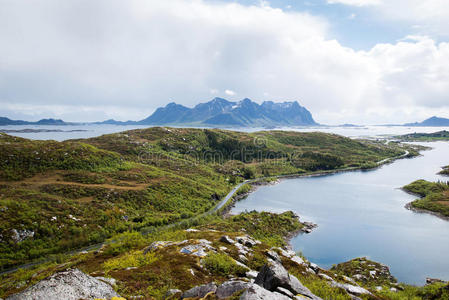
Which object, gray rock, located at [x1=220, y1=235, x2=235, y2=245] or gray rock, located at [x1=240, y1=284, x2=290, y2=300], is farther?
gray rock, located at [x1=220, y1=235, x2=235, y2=245]

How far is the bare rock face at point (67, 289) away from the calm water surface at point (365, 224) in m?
48.8

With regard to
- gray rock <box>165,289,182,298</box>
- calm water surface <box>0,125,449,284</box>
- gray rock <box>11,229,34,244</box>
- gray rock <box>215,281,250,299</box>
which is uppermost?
gray rock <box>215,281,250,299</box>

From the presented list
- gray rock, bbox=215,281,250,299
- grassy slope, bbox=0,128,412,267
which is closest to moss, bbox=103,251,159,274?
gray rock, bbox=215,281,250,299

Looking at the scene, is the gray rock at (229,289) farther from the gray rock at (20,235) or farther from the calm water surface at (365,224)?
the gray rock at (20,235)

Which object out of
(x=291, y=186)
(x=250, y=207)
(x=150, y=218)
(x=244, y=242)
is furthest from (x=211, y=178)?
(x=244, y=242)

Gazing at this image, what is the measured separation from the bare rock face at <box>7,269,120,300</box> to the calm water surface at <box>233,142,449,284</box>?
48.8 meters

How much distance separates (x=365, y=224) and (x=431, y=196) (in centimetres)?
3680

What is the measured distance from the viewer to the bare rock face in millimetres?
7609

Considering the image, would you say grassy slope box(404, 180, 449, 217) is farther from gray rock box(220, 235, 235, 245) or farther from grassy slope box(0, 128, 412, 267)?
gray rock box(220, 235, 235, 245)

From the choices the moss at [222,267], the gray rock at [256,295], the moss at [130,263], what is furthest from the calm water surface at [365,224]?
the gray rock at [256,295]

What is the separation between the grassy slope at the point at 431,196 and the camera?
74106 millimetres

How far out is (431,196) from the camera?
272 ft

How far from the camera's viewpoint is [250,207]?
3337 inches

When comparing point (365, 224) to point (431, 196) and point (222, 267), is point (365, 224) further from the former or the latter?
point (222, 267)
